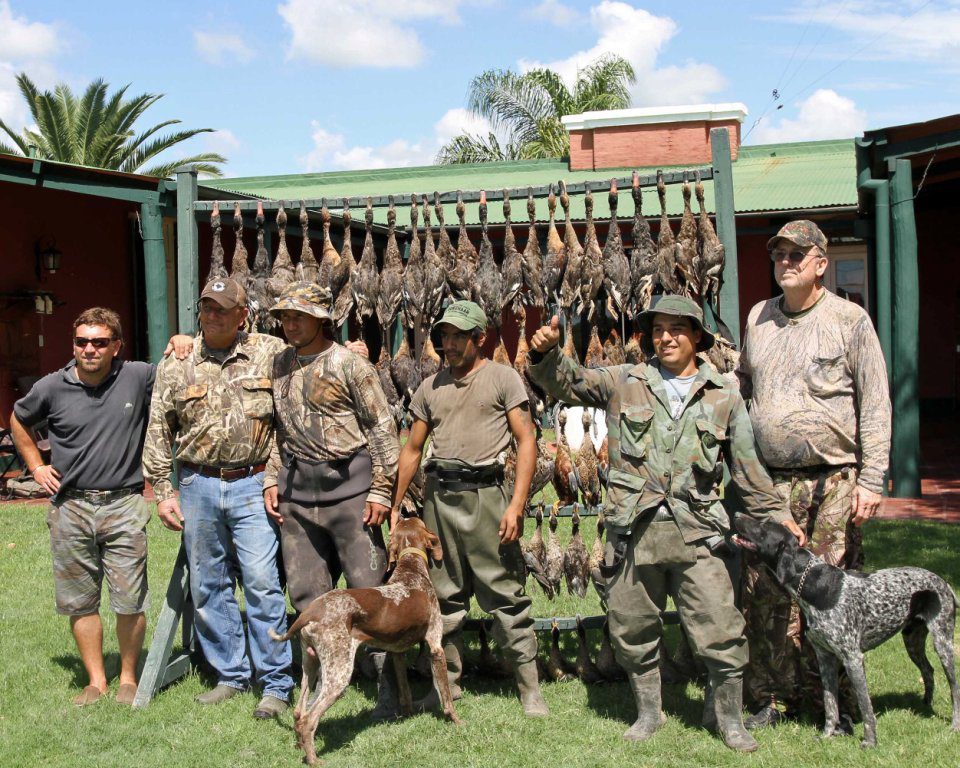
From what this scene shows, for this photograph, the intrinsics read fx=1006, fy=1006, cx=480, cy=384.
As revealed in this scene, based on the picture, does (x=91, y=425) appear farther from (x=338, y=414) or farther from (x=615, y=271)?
(x=615, y=271)

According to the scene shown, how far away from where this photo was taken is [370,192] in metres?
19.5

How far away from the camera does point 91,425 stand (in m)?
5.69

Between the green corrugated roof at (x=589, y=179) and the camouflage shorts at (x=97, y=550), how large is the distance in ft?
30.7

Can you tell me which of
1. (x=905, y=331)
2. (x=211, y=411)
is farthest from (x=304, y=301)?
(x=905, y=331)

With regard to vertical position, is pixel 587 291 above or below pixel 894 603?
above

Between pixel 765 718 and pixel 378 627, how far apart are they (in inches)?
78.9

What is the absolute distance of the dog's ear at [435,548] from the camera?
5.37 meters

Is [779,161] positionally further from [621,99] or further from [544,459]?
[544,459]

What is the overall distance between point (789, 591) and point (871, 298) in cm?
1193

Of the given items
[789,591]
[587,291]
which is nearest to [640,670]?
[789,591]

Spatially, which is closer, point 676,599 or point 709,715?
point 676,599

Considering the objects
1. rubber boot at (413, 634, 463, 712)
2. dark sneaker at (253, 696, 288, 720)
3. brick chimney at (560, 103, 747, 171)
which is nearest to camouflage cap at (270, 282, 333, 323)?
rubber boot at (413, 634, 463, 712)

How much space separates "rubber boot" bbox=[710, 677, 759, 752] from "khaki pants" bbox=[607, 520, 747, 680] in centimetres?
6

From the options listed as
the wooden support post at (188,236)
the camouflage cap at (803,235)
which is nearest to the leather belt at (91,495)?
the wooden support post at (188,236)
